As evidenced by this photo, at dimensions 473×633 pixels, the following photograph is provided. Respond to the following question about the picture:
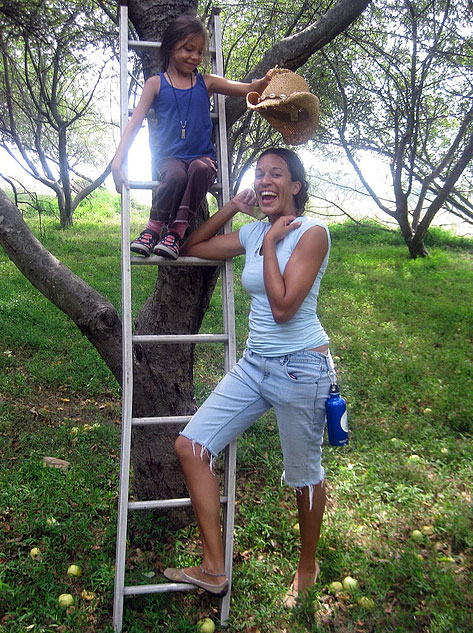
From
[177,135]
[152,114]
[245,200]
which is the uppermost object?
[152,114]

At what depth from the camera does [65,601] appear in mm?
2822

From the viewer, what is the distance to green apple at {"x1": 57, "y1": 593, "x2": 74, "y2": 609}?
2820 mm

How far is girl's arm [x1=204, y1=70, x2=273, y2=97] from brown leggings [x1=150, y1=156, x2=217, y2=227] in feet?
1.47

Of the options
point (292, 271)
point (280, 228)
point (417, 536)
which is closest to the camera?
point (292, 271)

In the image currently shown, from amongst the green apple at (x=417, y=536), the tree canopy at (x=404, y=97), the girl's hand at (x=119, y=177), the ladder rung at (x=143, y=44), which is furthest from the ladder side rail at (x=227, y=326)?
the tree canopy at (x=404, y=97)

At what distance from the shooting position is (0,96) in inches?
490

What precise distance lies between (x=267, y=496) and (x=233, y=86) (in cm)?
271

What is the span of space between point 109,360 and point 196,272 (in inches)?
33.7

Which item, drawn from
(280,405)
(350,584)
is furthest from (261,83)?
(350,584)

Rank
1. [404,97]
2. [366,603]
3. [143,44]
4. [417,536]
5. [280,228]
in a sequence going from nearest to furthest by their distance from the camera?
[280,228] → [366,603] → [143,44] → [417,536] → [404,97]

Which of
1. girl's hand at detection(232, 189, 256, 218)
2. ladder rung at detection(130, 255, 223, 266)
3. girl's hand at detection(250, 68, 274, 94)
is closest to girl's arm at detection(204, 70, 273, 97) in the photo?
girl's hand at detection(250, 68, 274, 94)

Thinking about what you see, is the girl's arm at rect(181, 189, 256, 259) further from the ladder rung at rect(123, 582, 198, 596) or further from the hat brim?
the ladder rung at rect(123, 582, 198, 596)

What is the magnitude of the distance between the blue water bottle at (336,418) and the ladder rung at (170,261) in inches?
38.8

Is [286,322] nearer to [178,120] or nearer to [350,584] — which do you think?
[178,120]
